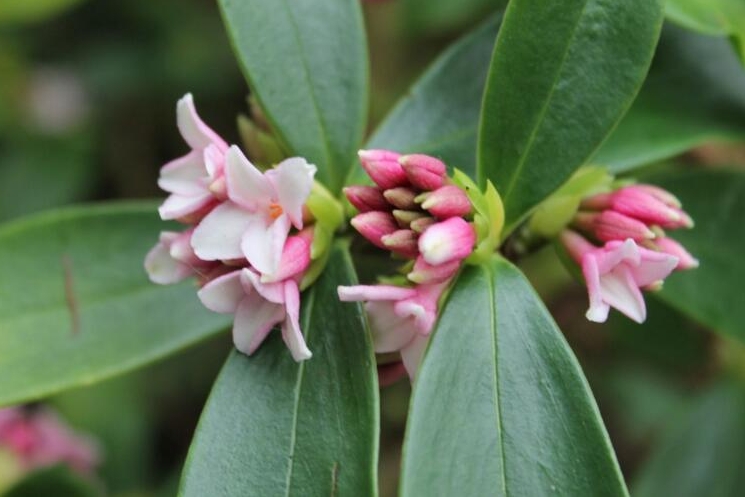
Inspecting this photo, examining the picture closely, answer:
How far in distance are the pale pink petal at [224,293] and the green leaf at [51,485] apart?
674 millimetres

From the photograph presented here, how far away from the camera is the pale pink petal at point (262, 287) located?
885 millimetres

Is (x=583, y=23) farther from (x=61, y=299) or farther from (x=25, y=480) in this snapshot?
(x=25, y=480)

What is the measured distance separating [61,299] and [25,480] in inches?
14.7

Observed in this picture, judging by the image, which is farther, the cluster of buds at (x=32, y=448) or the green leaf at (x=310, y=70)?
the cluster of buds at (x=32, y=448)

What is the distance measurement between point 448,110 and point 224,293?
41 centimetres

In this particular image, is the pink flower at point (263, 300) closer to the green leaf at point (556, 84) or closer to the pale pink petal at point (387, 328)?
the pale pink petal at point (387, 328)

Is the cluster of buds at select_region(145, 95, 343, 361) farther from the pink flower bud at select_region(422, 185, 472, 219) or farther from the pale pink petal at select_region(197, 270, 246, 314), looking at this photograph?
the pink flower bud at select_region(422, 185, 472, 219)

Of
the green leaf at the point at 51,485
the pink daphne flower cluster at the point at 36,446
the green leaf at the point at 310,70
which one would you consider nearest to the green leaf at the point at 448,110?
the green leaf at the point at 310,70

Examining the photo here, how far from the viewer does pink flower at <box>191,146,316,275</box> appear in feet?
2.95

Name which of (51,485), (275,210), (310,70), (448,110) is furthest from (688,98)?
(51,485)

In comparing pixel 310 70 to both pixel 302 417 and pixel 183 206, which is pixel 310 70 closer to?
pixel 183 206

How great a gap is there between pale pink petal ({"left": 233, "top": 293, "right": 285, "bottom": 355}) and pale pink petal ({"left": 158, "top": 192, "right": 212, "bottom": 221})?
0.10 metres

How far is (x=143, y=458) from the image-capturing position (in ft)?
6.95

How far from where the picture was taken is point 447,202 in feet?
2.98
